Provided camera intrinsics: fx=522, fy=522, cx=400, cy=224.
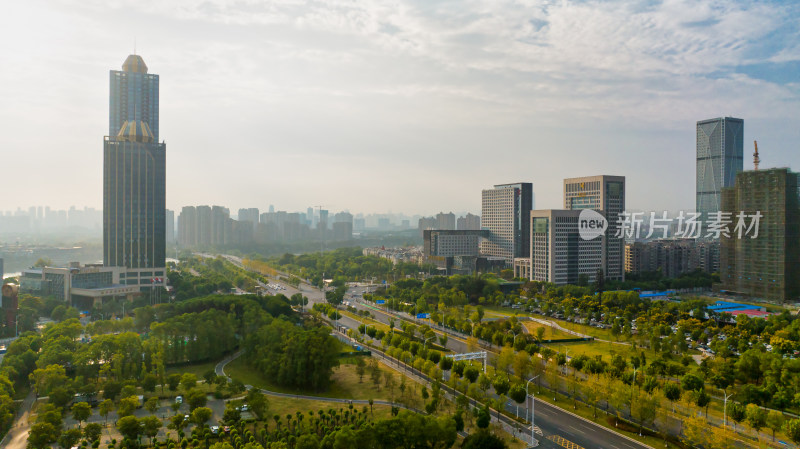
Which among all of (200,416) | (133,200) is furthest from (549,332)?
(133,200)

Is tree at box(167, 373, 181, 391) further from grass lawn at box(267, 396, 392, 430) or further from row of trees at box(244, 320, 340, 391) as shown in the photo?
grass lawn at box(267, 396, 392, 430)

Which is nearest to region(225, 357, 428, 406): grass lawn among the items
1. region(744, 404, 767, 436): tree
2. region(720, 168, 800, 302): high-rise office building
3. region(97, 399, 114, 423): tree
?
region(97, 399, 114, 423): tree

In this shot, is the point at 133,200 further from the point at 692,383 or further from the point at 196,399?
the point at 692,383

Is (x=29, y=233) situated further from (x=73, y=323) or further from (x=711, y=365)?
(x=711, y=365)

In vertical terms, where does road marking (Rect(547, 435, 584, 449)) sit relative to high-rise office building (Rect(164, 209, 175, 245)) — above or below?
below

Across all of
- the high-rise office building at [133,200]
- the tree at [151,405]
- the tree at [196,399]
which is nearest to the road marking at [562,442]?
the tree at [196,399]

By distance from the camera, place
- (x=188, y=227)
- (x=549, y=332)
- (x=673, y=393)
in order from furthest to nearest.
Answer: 1. (x=188, y=227)
2. (x=549, y=332)
3. (x=673, y=393)
